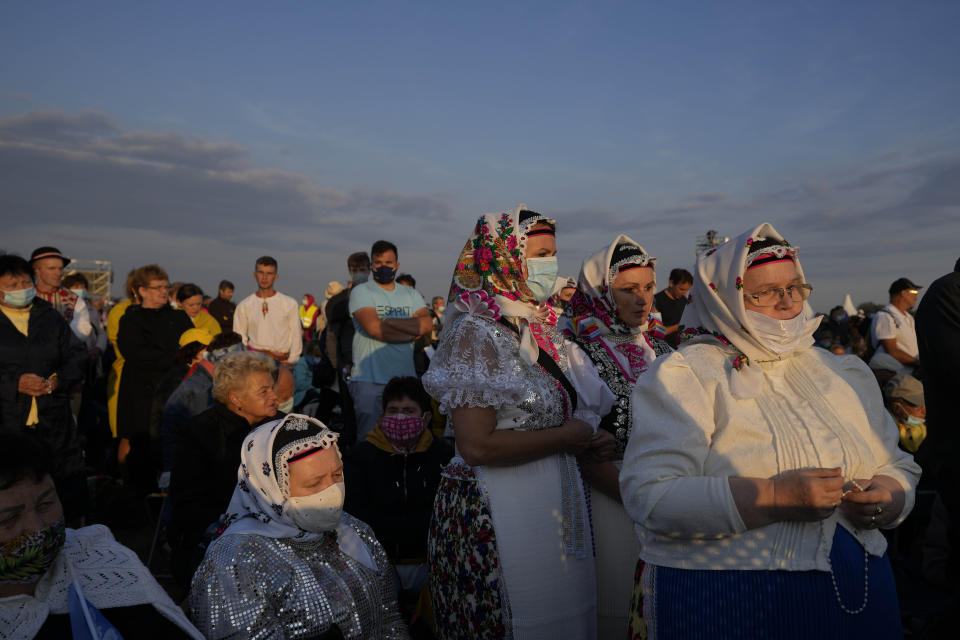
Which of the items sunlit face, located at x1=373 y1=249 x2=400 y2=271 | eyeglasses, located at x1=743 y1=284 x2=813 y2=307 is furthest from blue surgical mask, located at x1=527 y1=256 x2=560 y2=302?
sunlit face, located at x1=373 y1=249 x2=400 y2=271

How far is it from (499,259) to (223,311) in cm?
988

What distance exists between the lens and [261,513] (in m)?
2.94

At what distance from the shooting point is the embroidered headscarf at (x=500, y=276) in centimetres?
285

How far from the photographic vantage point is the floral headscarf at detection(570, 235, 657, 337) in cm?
336

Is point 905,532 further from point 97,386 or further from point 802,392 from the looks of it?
point 97,386

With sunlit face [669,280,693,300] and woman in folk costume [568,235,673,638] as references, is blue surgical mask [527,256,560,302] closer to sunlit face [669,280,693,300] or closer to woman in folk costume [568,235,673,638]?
woman in folk costume [568,235,673,638]

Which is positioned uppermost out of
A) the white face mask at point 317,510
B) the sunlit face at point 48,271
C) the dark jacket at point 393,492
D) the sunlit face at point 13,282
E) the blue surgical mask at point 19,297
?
the sunlit face at point 48,271

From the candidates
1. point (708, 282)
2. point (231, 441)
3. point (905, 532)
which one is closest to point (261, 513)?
point (231, 441)

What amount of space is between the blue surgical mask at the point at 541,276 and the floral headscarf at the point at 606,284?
44 cm

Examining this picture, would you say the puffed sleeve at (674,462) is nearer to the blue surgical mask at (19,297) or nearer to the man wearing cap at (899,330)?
the blue surgical mask at (19,297)

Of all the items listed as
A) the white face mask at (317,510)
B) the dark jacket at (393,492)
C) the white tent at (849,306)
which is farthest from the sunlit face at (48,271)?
the white tent at (849,306)

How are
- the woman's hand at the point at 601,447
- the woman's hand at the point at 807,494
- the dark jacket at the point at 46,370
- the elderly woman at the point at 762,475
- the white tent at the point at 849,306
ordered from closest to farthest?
the woman's hand at the point at 807,494
the elderly woman at the point at 762,475
the woman's hand at the point at 601,447
the dark jacket at the point at 46,370
the white tent at the point at 849,306

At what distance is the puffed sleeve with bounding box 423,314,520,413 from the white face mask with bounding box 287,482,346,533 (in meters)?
0.66

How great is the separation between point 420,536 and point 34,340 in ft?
12.9
